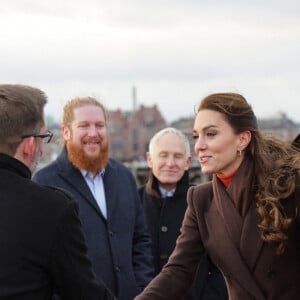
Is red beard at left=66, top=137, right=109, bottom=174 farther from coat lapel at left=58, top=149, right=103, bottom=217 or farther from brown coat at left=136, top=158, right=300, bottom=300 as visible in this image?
brown coat at left=136, top=158, right=300, bottom=300

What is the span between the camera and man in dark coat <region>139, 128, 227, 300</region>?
6297mm

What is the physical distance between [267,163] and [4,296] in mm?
1636

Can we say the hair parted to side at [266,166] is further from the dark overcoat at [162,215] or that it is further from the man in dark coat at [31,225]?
the dark overcoat at [162,215]

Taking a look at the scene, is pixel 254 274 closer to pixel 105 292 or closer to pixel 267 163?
pixel 267 163

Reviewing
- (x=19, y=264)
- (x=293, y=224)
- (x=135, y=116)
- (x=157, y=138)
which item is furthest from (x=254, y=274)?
(x=135, y=116)

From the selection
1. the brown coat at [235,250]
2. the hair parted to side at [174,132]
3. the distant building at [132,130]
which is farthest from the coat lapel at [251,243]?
the distant building at [132,130]

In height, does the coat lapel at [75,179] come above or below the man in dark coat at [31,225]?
below

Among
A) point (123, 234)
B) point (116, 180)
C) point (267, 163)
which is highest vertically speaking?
point (267, 163)

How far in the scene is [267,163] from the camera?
4.02 metres

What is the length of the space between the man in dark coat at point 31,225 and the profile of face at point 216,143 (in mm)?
1065

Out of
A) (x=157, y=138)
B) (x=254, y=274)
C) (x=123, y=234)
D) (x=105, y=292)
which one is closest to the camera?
(x=105, y=292)

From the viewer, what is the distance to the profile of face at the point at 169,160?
6.46 meters

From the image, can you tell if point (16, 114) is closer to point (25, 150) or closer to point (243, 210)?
point (25, 150)

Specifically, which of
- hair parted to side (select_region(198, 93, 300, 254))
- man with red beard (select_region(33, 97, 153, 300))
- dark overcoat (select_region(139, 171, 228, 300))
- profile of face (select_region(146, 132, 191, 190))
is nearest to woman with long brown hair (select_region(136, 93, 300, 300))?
hair parted to side (select_region(198, 93, 300, 254))
